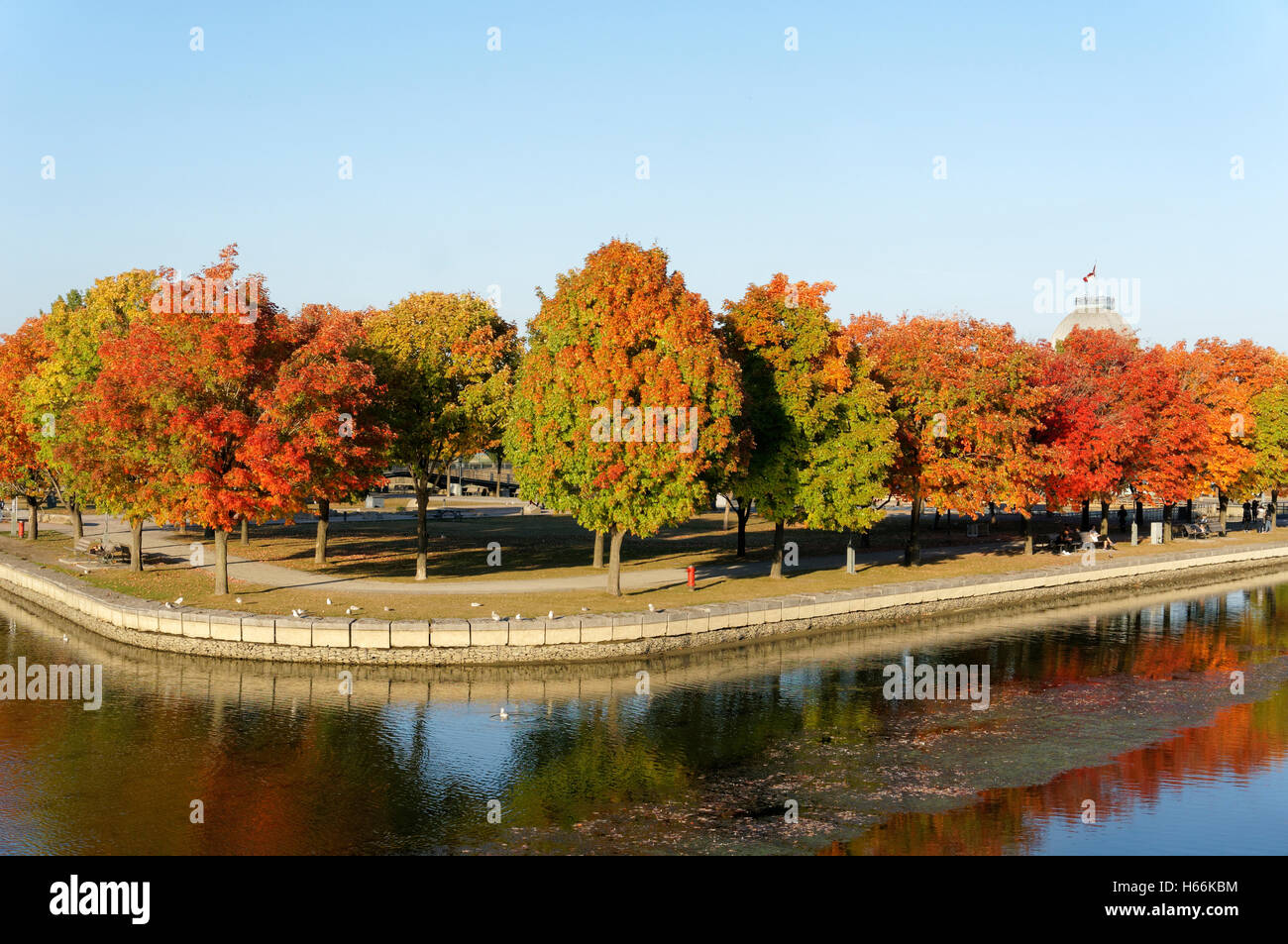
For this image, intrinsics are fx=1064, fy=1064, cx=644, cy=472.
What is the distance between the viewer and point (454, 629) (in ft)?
120

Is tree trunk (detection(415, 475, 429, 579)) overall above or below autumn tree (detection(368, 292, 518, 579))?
below

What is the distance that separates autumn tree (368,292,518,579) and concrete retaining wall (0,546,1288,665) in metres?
10.9

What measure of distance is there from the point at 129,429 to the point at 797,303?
29.4 metres

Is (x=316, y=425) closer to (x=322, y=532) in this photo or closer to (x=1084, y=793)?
(x=322, y=532)

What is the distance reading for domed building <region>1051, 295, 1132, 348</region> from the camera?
474 ft

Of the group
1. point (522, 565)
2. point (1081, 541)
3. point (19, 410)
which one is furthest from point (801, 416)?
point (19, 410)

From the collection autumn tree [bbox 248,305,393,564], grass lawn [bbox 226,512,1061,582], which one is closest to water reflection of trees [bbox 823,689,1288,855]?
autumn tree [bbox 248,305,393,564]

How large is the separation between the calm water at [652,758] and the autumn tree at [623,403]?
7.24 meters

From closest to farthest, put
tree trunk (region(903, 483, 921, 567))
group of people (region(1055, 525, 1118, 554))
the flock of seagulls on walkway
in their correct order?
1. the flock of seagulls on walkway
2. tree trunk (region(903, 483, 921, 567))
3. group of people (region(1055, 525, 1118, 554))

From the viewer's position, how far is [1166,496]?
73.1 meters

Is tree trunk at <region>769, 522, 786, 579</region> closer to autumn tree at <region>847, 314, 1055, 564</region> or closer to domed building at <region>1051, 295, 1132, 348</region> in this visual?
autumn tree at <region>847, 314, 1055, 564</region>
